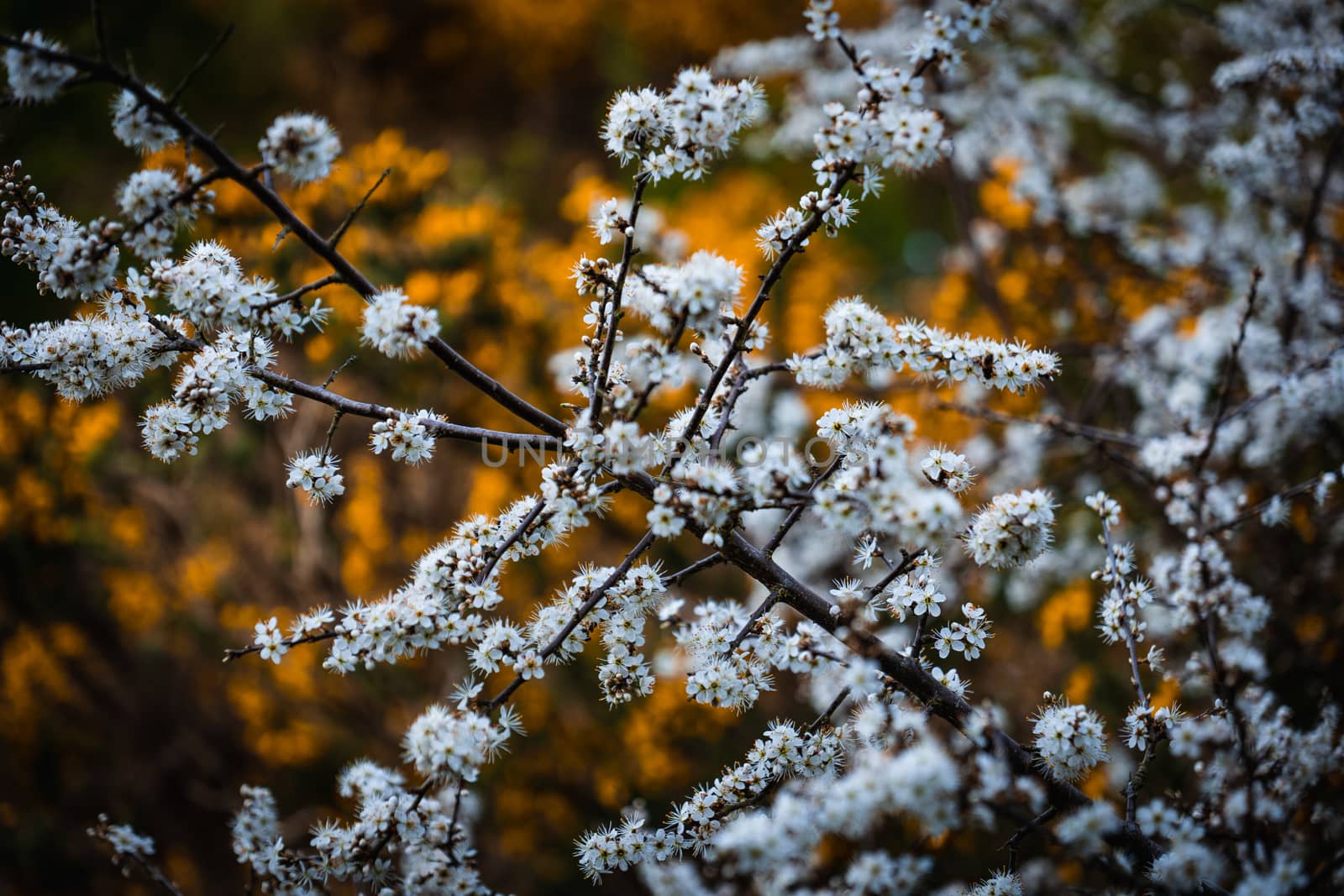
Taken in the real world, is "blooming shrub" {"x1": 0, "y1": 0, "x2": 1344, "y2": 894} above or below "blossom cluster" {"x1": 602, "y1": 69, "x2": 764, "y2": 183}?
below

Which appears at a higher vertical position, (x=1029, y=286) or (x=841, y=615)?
(x=1029, y=286)

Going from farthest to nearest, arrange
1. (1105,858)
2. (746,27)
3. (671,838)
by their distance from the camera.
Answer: (746,27) < (671,838) < (1105,858)

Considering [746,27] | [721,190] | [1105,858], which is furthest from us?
[746,27]

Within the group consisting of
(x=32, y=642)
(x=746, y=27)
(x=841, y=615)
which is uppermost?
(x=746, y=27)

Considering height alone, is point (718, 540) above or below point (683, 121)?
below

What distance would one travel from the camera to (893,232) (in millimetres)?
8977

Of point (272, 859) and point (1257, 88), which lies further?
point (1257, 88)

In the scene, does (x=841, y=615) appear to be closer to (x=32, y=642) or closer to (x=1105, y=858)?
(x=1105, y=858)

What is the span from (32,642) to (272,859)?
4626mm

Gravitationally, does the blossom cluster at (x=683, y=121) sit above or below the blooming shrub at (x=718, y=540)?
above

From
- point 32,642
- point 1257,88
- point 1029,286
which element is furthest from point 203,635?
point 1257,88

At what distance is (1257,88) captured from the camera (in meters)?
3.45

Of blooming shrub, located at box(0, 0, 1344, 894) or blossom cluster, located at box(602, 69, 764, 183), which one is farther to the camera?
blossom cluster, located at box(602, 69, 764, 183)

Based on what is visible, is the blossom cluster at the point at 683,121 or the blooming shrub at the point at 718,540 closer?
the blooming shrub at the point at 718,540
